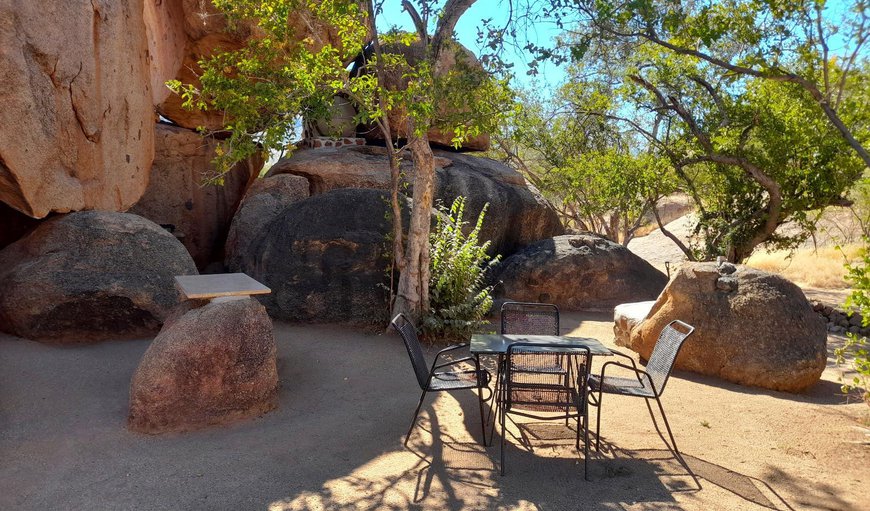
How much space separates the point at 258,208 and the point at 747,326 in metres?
6.62

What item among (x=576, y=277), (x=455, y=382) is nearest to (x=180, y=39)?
(x=576, y=277)

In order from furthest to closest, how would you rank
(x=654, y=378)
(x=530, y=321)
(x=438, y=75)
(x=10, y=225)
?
(x=10, y=225) → (x=438, y=75) → (x=530, y=321) → (x=654, y=378)

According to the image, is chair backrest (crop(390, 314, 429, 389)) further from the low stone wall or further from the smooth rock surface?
the low stone wall

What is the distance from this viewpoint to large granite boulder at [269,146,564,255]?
10023 millimetres

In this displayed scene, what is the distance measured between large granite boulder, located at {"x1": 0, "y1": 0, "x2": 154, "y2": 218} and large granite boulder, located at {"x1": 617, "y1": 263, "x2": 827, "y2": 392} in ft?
20.2

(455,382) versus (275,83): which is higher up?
(275,83)

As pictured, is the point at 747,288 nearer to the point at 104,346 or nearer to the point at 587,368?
the point at 587,368

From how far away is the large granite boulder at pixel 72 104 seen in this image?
576 centimetres

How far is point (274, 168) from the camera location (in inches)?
410

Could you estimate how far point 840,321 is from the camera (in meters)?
9.54

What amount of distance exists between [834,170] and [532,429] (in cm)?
594

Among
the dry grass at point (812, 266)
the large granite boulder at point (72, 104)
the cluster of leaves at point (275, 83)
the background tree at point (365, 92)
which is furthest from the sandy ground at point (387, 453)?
the dry grass at point (812, 266)

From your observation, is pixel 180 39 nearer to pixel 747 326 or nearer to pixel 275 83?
pixel 275 83

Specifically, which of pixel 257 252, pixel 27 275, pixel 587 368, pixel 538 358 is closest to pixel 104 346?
pixel 27 275
